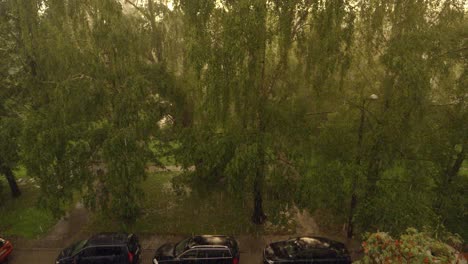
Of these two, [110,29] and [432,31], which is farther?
[110,29]

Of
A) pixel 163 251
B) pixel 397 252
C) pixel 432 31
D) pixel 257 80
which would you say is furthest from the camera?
pixel 163 251

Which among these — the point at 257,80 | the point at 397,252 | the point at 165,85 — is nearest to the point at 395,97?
the point at 257,80

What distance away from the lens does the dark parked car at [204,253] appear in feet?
43.3

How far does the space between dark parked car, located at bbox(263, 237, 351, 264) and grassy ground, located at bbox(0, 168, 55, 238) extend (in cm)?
1045

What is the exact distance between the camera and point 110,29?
1322 centimetres

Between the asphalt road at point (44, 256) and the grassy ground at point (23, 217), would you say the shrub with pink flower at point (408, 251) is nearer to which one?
the asphalt road at point (44, 256)

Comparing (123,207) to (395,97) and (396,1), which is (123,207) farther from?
(396,1)

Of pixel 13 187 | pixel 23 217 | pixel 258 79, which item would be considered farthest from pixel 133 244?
pixel 13 187

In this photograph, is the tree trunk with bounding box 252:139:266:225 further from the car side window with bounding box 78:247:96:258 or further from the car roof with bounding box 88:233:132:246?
the car side window with bounding box 78:247:96:258

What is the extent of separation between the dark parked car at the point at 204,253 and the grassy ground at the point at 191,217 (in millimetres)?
2131

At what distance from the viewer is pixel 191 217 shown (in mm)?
17547

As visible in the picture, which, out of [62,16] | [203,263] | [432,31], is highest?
[62,16]

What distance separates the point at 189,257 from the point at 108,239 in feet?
11.8

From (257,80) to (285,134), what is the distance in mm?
2457
